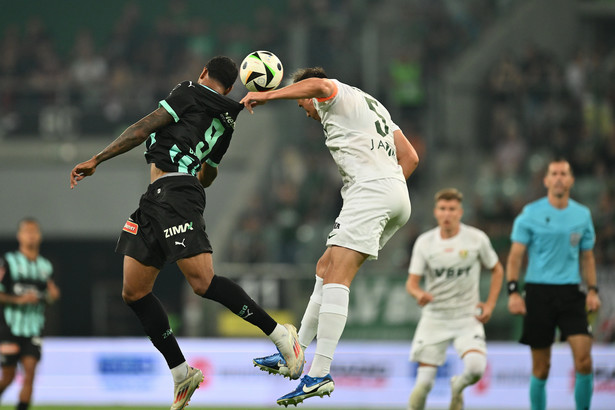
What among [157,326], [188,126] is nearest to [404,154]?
[188,126]

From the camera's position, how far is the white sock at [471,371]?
975 centimetres

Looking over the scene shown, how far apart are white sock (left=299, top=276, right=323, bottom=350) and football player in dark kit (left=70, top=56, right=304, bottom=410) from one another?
29 cm

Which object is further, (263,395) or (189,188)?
(263,395)

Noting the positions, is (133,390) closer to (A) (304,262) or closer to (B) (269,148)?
(A) (304,262)

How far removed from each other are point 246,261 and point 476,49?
6.85m

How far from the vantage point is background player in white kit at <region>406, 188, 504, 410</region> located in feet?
32.9

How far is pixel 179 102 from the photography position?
7230 mm

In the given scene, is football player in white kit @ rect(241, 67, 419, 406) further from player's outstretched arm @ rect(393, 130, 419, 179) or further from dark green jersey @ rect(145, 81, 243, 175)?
dark green jersey @ rect(145, 81, 243, 175)

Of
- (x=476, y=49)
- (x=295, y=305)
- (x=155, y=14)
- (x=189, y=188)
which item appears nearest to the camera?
(x=189, y=188)

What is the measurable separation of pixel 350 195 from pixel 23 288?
225 inches

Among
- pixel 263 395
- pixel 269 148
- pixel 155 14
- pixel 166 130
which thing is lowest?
pixel 263 395

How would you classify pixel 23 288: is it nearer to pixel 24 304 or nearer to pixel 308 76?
pixel 24 304

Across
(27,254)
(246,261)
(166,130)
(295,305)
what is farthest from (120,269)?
(166,130)

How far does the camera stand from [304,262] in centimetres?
1650
